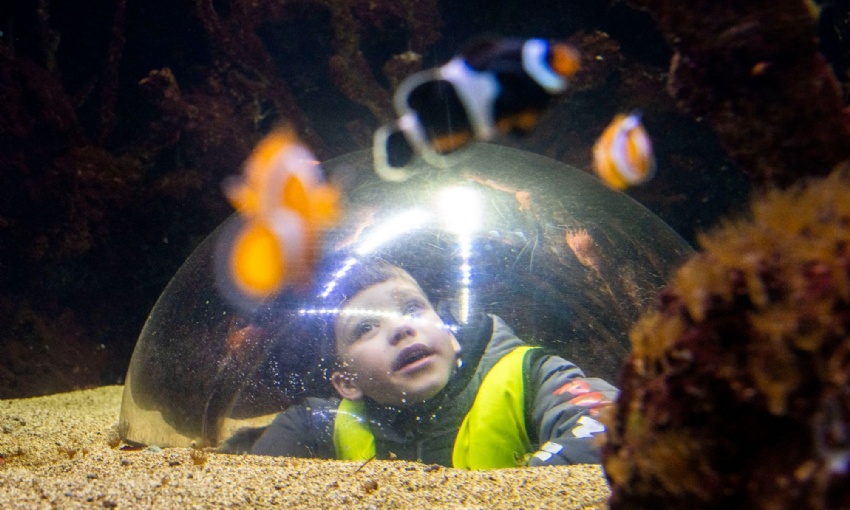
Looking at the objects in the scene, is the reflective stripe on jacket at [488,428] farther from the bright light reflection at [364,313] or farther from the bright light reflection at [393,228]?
the bright light reflection at [393,228]

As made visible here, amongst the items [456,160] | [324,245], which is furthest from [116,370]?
[456,160]

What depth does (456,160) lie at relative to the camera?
3789 millimetres

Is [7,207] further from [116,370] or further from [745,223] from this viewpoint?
[745,223]

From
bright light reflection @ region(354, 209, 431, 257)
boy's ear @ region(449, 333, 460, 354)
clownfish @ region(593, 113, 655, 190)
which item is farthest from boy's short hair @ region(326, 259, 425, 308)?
clownfish @ region(593, 113, 655, 190)

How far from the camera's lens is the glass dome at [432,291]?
3045 millimetres

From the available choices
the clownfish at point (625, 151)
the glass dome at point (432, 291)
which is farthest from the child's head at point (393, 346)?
the clownfish at point (625, 151)

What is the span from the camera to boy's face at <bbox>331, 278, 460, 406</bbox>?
2.81m

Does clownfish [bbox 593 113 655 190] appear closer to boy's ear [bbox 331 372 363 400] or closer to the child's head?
the child's head

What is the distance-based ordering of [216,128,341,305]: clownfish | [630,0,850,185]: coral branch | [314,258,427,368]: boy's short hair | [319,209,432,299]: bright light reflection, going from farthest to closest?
[216,128,341,305]: clownfish < [319,209,432,299]: bright light reflection < [314,258,427,368]: boy's short hair < [630,0,850,185]: coral branch

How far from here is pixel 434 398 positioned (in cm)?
281

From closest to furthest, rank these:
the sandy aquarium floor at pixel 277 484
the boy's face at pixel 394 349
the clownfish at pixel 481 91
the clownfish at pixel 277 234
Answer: the sandy aquarium floor at pixel 277 484, the clownfish at pixel 481 91, the boy's face at pixel 394 349, the clownfish at pixel 277 234

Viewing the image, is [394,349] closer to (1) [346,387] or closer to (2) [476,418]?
(1) [346,387]

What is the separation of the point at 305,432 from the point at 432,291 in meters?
1.03

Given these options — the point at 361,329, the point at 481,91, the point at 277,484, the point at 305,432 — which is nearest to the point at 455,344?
the point at 361,329
